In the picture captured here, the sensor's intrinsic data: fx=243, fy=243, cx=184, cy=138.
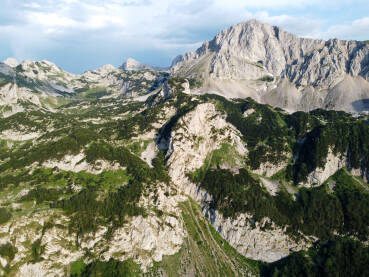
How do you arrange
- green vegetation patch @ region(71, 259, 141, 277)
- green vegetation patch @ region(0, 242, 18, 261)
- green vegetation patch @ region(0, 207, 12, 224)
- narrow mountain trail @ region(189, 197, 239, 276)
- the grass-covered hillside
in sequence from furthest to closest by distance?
1. narrow mountain trail @ region(189, 197, 239, 276)
2. the grass-covered hillside
3. green vegetation patch @ region(0, 207, 12, 224)
4. green vegetation patch @ region(71, 259, 141, 277)
5. green vegetation patch @ region(0, 242, 18, 261)

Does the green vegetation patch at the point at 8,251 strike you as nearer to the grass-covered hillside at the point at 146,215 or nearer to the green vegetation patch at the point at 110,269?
the grass-covered hillside at the point at 146,215

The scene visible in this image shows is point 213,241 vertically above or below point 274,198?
below

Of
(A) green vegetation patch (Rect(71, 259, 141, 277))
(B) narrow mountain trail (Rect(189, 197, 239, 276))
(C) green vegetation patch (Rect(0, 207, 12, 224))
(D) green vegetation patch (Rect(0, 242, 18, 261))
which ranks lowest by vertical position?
(B) narrow mountain trail (Rect(189, 197, 239, 276))

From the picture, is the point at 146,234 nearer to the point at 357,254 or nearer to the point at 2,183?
the point at 2,183

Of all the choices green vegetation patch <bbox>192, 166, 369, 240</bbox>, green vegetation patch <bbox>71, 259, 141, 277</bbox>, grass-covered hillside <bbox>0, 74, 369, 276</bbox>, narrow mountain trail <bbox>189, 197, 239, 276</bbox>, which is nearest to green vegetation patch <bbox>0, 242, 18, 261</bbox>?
grass-covered hillside <bbox>0, 74, 369, 276</bbox>

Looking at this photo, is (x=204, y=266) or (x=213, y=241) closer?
(x=204, y=266)

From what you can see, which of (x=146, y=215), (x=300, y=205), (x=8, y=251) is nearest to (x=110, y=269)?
(x=146, y=215)

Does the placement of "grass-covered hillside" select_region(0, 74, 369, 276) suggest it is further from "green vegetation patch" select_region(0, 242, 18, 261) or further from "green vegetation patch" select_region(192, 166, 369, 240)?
"green vegetation patch" select_region(192, 166, 369, 240)

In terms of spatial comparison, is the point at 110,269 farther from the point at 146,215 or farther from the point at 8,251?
the point at 8,251

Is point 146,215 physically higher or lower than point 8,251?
lower

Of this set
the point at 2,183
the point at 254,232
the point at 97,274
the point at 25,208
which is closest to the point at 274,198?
the point at 254,232

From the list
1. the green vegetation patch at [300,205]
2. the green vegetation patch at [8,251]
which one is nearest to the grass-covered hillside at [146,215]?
the green vegetation patch at [8,251]
